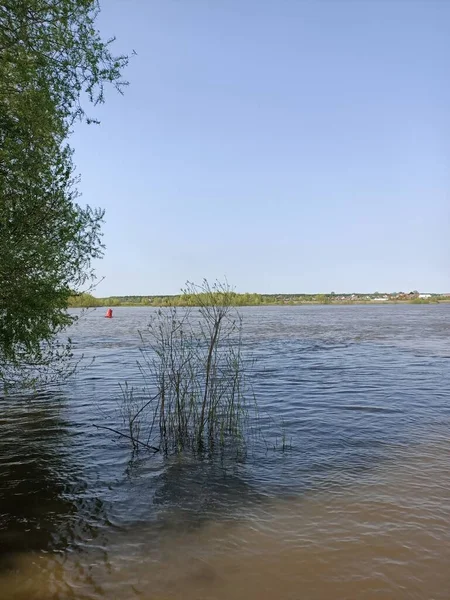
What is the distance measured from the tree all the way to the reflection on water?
316 centimetres

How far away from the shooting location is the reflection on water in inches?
211

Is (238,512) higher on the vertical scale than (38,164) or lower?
lower

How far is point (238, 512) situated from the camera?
717cm

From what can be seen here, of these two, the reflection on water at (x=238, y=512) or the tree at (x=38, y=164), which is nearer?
the reflection on water at (x=238, y=512)

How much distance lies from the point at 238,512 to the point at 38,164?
735 cm

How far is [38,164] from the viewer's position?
356 inches

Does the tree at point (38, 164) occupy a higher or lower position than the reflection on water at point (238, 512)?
higher

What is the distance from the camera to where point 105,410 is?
13906mm

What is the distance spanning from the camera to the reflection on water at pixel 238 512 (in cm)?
537

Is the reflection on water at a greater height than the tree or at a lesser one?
lesser

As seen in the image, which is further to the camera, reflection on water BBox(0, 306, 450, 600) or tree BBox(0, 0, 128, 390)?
tree BBox(0, 0, 128, 390)

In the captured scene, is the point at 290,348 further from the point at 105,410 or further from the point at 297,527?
the point at 297,527

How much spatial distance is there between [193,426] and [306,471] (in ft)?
9.44

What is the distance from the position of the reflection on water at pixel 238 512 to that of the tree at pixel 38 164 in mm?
3158
